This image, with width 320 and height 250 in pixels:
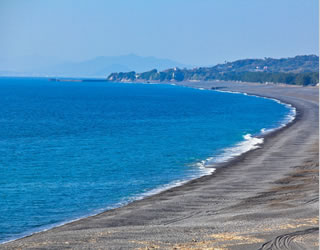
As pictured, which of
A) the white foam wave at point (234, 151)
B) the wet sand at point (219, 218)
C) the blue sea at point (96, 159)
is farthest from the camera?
the white foam wave at point (234, 151)

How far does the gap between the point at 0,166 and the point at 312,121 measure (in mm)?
47161

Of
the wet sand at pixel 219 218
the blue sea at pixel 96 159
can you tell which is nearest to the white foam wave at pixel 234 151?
the blue sea at pixel 96 159

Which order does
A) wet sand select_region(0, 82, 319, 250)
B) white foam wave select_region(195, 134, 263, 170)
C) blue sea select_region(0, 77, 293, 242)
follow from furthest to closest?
white foam wave select_region(195, 134, 263, 170) → blue sea select_region(0, 77, 293, 242) → wet sand select_region(0, 82, 319, 250)

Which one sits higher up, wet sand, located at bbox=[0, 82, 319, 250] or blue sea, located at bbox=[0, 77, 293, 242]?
wet sand, located at bbox=[0, 82, 319, 250]

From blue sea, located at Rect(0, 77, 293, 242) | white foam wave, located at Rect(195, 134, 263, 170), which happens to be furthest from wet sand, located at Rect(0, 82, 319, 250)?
white foam wave, located at Rect(195, 134, 263, 170)

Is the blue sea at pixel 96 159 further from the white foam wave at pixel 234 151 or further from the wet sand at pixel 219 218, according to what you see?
the wet sand at pixel 219 218

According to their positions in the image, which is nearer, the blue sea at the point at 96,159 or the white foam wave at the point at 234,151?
the blue sea at the point at 96,159

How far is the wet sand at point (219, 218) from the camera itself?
20.6 metres

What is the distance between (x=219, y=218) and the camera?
2520cm

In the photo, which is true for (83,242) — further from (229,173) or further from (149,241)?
(229,173)

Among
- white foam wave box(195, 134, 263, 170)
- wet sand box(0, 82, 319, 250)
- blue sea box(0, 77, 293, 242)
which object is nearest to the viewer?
wet sand box(0, 82, 319, 250)

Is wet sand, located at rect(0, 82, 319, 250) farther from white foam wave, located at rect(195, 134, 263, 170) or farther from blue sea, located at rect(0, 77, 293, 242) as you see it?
white foam wave, located at rect(195, 134, 263, 170)

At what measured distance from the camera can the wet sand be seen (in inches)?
810

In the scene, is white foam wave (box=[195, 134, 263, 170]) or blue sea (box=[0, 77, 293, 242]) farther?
white foam wave (box=[195, 134, 263, 170])
